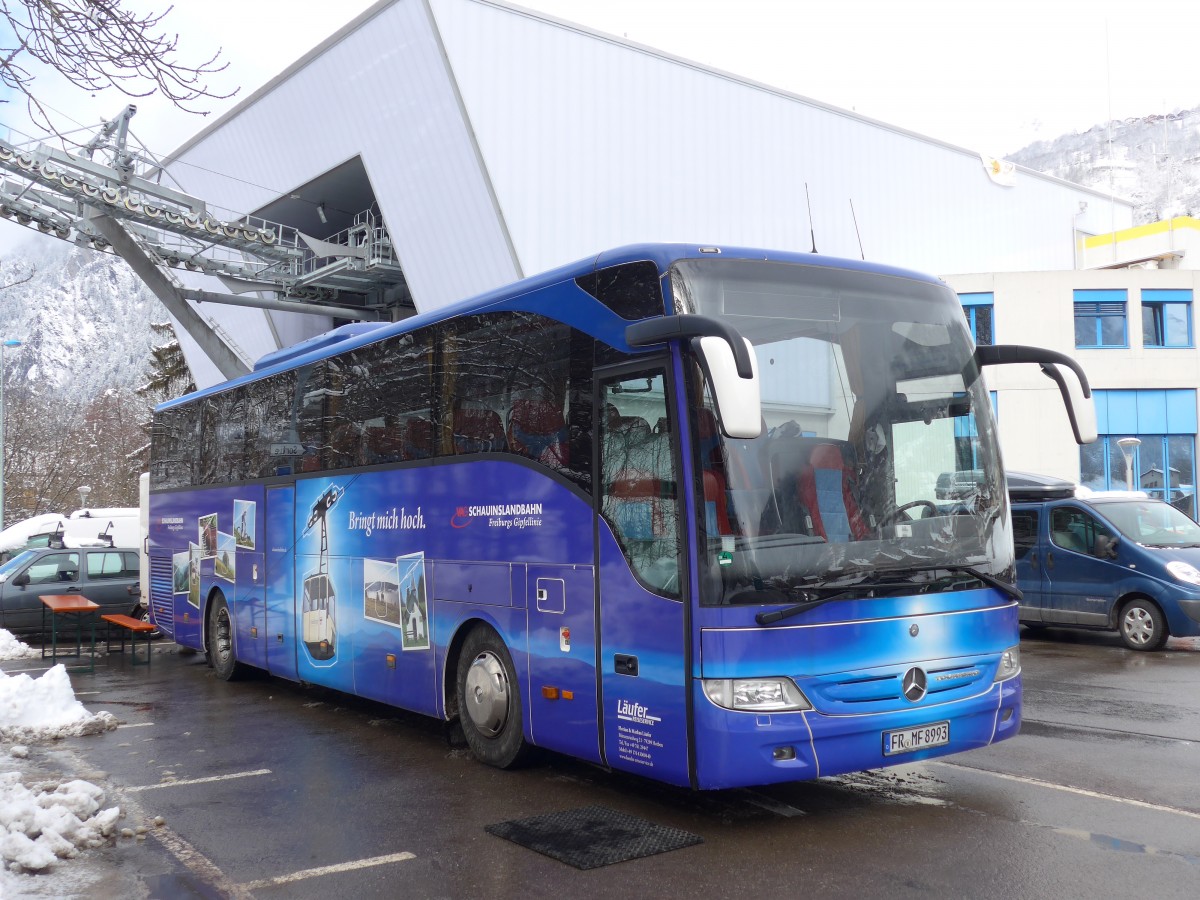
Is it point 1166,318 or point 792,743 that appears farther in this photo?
point 1166,318

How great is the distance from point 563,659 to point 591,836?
3.80 ft

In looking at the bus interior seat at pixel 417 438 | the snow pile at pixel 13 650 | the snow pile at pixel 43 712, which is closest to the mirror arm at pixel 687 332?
the bus interior seat at pixel 417 438

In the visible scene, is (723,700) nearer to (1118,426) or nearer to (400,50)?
(400,50)

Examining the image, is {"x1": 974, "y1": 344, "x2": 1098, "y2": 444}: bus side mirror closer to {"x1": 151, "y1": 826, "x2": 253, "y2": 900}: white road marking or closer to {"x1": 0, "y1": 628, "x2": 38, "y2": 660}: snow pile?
{"x1": 151, "y1": 826, "x2": 253, "y2": 900}: white road marking

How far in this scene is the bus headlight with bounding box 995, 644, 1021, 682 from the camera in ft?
21.8

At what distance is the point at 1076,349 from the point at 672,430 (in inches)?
1388

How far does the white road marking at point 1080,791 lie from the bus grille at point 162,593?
409 inches

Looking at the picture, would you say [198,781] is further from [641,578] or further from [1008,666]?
[1008,666]

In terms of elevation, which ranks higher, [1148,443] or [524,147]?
[524,147]

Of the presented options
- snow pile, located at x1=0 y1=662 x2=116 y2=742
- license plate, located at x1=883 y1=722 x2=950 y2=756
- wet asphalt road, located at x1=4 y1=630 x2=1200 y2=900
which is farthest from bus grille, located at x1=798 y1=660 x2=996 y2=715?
snow pile, located at x1=0 y1=662 x2=116 y2=742

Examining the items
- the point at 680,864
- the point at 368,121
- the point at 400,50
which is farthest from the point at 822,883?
the point at 368,121

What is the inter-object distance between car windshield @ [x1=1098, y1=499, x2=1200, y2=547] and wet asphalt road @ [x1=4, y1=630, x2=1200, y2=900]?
4.52 meters

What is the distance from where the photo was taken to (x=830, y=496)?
6012 millimetres

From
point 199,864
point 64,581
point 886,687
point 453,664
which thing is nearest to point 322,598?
point 453,664
